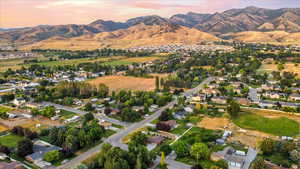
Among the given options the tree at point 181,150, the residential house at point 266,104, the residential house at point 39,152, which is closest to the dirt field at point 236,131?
the tree at point 181,150

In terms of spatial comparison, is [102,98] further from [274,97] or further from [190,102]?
[274,97]

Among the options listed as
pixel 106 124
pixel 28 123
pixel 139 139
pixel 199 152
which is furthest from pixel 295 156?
pixel 28 123

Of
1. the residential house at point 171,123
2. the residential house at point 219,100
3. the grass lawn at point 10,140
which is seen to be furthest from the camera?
the residential house at point 219,100

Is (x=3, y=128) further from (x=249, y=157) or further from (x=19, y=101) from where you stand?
(x=249, y=157)

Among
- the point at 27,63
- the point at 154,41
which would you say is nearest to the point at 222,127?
the point at 27,63

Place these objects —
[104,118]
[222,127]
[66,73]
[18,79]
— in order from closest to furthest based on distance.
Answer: [222,127] → [104,118] → [18,79] → [66,73]

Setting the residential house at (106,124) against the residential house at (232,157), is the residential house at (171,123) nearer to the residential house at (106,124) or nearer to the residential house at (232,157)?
the residential house at (106,124)
